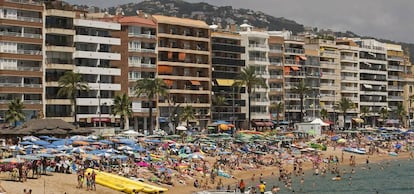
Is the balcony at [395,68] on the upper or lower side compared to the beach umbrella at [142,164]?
upper

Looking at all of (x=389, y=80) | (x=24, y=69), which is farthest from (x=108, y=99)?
(x=389, y=80)

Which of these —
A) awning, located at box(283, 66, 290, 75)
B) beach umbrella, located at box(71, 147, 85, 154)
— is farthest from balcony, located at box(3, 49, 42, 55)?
awning, located at box(283, 66, 290, 75)

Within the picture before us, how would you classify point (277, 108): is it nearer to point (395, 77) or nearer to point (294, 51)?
point (294, 51)

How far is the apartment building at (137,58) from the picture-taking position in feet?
375

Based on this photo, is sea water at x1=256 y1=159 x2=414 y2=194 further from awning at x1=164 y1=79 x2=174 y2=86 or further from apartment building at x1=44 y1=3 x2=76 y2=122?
awning at x1=164 y1=79 x2=174 y2=86

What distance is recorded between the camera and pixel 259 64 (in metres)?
140

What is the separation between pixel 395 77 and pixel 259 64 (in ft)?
198

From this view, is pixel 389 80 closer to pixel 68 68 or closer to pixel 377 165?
pixel 377 165

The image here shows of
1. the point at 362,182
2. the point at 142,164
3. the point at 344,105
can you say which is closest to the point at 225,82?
the point at 344,105

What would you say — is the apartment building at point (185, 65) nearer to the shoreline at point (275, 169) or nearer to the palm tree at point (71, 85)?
the palm tree at point (71, 85)

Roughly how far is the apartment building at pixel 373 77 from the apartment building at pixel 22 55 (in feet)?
308

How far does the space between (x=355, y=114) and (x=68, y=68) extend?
84965 millimetres

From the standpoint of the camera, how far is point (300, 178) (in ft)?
273

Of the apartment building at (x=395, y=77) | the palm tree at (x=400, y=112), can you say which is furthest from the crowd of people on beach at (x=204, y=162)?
the apartment building at (x=395, y=77)
